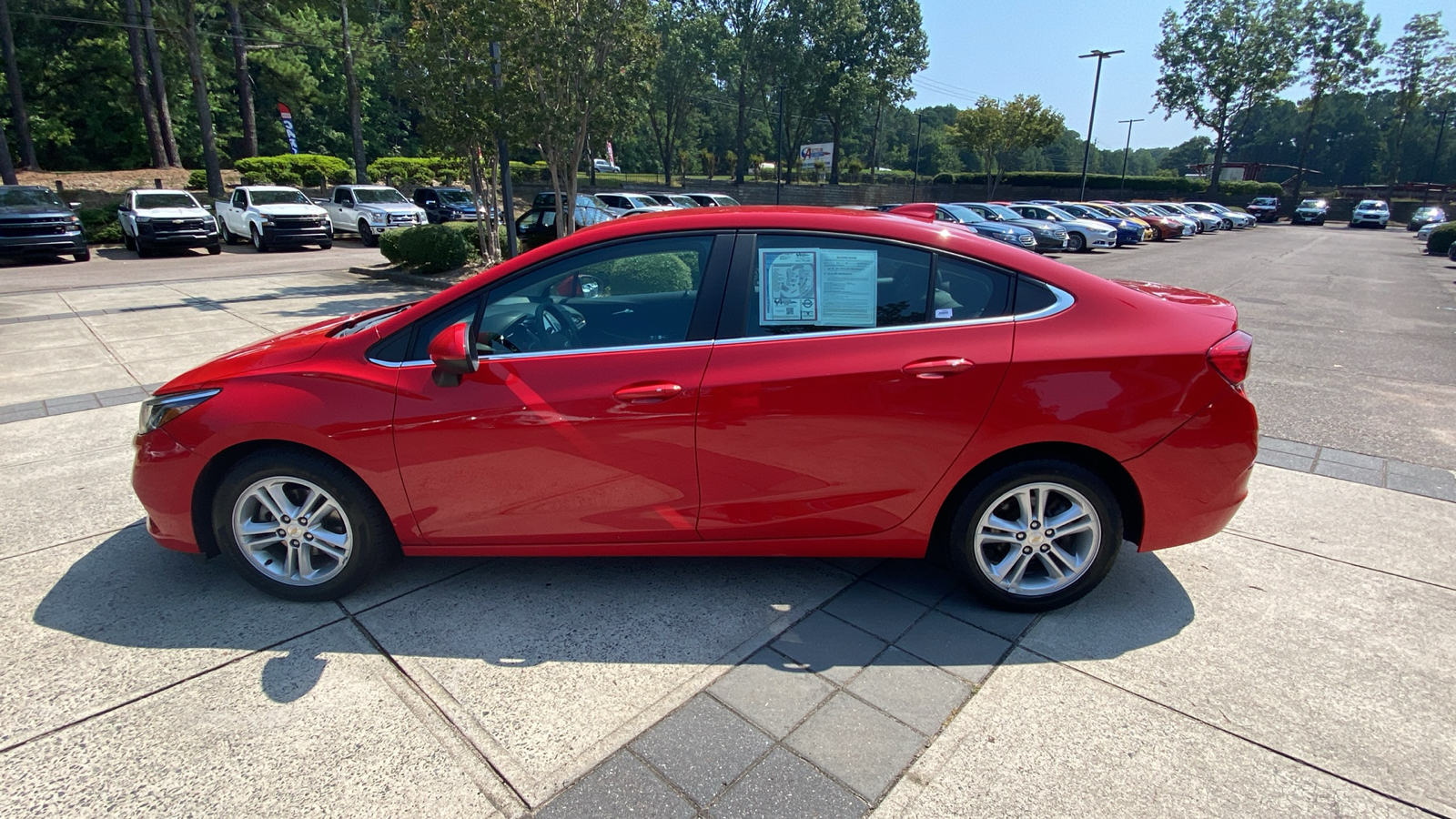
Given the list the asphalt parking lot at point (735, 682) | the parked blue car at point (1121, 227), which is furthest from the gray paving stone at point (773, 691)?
the parked blue car at point (1121, 227)

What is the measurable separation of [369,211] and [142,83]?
19.2 meters

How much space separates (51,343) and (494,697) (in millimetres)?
9024

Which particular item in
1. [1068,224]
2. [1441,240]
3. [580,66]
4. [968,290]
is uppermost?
[580,66]

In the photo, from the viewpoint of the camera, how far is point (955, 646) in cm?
297

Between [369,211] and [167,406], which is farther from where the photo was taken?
[369,211]

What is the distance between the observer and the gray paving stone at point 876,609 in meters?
3.09

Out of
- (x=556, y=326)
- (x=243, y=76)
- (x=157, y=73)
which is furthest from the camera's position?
(x=243, y=76)

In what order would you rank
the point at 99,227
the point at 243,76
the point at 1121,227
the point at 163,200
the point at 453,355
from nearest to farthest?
the point at 453,355, the point at 163,200, the point at 99,227, the point at 1121,227, the point at 243,76

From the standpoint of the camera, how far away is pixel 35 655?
2.91 metres

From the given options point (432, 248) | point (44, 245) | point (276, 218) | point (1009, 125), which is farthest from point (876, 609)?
point (1009, 125)

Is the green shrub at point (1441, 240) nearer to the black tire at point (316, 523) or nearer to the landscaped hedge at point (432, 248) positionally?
the landscaped hedge at point (432, 248)

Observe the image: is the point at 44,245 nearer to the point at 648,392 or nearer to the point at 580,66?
the point at 580,66

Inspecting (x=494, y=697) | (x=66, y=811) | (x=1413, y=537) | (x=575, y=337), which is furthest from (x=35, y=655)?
(x=1413, y=537)

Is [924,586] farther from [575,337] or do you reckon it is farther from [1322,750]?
[575,337]
